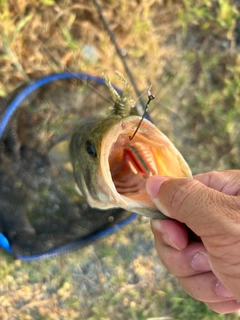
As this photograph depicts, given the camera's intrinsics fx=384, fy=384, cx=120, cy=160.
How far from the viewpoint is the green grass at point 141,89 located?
9.80 feet

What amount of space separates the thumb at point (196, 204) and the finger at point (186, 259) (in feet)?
1.17

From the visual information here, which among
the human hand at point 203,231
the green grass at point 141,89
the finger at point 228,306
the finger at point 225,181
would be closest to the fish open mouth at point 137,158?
the human hand at point 203,231

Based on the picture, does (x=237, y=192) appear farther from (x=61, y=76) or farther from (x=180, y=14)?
(x=180, y=14)

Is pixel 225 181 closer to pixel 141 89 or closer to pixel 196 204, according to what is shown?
pixel 196 204

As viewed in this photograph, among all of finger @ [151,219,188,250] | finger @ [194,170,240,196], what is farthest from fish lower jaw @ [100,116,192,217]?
finger @ [194,170,240,196]

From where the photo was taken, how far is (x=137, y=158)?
212 cm

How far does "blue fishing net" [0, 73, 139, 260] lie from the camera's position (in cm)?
279

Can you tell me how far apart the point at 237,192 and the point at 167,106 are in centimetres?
167

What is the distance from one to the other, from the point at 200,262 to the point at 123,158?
0.71 metres

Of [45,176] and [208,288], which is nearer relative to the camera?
[208,288]

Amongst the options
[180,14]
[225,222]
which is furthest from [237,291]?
[180,14]

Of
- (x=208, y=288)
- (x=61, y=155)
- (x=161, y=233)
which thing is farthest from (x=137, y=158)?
(x=61, y=155)

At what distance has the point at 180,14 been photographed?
136 inches

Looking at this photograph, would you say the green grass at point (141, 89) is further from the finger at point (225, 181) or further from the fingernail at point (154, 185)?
the fingernail at point (154, 185)
